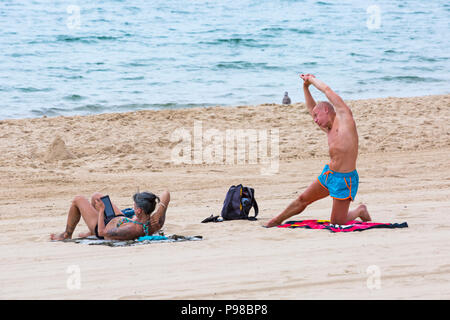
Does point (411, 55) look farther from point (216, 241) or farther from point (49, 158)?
point (216, 241)

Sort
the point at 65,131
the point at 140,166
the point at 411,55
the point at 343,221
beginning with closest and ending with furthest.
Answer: the point at 343,221 < the point at 140,166 < the point at 65,131 < the point at 411,55

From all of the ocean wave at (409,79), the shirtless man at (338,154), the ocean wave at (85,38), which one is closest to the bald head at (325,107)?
the shirtless man at (338,154)

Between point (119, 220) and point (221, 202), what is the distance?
2.70 m

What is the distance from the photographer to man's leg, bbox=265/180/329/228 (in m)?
6.60

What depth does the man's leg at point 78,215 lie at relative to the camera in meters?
6.52

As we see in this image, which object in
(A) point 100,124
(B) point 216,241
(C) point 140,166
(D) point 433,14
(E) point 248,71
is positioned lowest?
(B) point 216,241

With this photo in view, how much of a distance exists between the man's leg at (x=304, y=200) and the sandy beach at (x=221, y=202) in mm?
247

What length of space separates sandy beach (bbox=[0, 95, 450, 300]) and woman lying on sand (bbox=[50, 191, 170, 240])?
0.91ft

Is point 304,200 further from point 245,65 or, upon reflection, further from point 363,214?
point 245,65

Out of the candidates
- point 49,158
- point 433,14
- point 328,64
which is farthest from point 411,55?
point 49,158

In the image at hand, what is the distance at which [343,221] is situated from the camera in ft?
21.7

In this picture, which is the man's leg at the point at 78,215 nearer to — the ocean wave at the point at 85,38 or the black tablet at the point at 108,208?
the black tablet at the point at 108,208

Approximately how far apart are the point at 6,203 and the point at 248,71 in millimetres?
15236

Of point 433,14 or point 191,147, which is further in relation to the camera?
point 433,14
